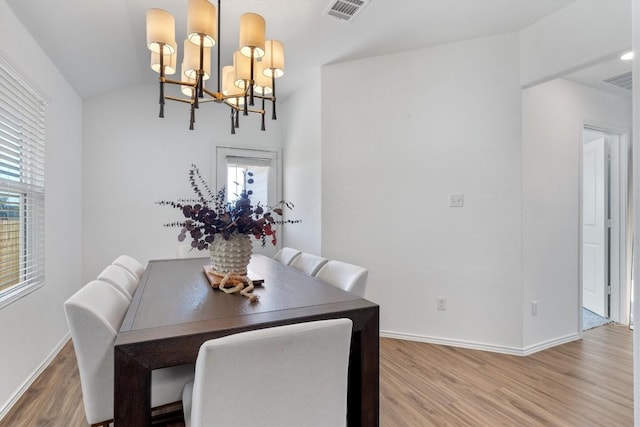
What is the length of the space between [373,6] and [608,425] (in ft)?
9.84

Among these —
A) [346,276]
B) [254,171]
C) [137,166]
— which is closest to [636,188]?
[346,276]

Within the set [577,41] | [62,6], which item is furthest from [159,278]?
[577,41]

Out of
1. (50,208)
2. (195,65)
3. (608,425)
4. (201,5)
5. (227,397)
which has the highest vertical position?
(201,5)

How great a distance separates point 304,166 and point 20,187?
2399 mm

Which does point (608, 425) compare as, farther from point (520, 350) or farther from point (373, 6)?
point (373, 6)

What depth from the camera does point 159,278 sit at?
6.57 feet

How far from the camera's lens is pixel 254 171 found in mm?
4238

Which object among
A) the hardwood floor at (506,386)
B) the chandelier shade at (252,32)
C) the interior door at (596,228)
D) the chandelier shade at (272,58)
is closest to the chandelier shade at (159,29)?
the chandelier shade at (252,32)

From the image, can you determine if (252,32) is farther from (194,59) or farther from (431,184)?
(431,184)

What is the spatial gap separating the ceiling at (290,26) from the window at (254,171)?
1.21 metres

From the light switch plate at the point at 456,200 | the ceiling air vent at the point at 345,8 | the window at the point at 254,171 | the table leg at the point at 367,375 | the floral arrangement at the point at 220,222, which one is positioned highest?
the ceiling air vent at the point at 345,8

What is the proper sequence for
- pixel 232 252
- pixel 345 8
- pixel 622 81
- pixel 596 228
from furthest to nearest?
1. pixel 596 228
2. pixel 622 81
3. pixel 345 8
4. pixel 232 252

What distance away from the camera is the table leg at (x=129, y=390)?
39.6 inches

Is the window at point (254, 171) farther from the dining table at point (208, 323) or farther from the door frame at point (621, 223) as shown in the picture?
the door frame at point (621, 223)
